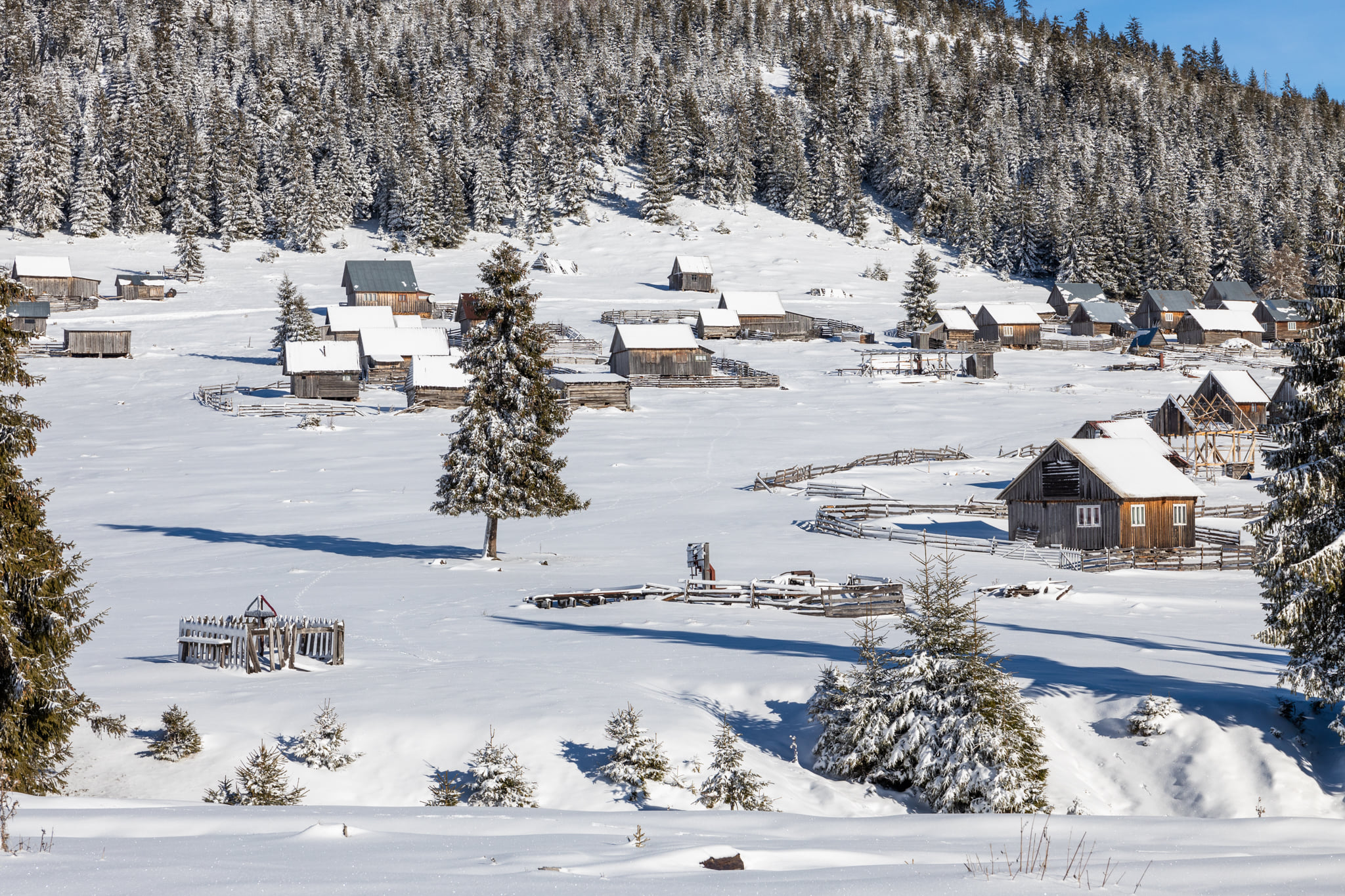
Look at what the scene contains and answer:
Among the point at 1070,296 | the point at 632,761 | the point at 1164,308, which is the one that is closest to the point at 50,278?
the point at 1070,296

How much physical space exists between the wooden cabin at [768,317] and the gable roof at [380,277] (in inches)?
1202

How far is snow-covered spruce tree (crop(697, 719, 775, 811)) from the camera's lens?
15.1 meters

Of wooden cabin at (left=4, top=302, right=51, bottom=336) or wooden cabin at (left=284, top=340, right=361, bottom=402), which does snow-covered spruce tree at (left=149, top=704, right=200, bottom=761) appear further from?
wooden cabin at (left=4, top=302, right=51, bottom=336)

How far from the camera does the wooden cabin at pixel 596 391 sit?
72625 mm

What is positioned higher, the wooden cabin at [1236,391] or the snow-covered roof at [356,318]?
the snow-covered roof at [356,318]

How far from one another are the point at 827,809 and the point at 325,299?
328 ft

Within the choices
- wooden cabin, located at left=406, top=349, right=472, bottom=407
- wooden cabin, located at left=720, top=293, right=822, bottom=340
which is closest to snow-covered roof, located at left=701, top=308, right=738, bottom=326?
wooden cabin, located at left=720, top=293, right=822, bottom=340

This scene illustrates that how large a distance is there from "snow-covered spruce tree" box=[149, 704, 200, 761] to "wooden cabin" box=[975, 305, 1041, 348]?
92.9m

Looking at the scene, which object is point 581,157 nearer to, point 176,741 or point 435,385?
point 435,385

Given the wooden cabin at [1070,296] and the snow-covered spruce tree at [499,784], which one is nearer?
the snow-covered spruce tree at [499,784]

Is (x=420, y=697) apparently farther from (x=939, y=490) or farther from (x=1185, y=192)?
(x=1185, y=192)

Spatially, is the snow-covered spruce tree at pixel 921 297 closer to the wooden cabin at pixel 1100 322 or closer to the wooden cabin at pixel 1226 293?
the wooden cabin at pixel 1100 322

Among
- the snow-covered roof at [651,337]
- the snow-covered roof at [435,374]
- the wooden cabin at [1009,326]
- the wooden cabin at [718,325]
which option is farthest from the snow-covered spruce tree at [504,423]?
the wooden cabin at [1009,326]

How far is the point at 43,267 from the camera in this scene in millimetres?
103750
